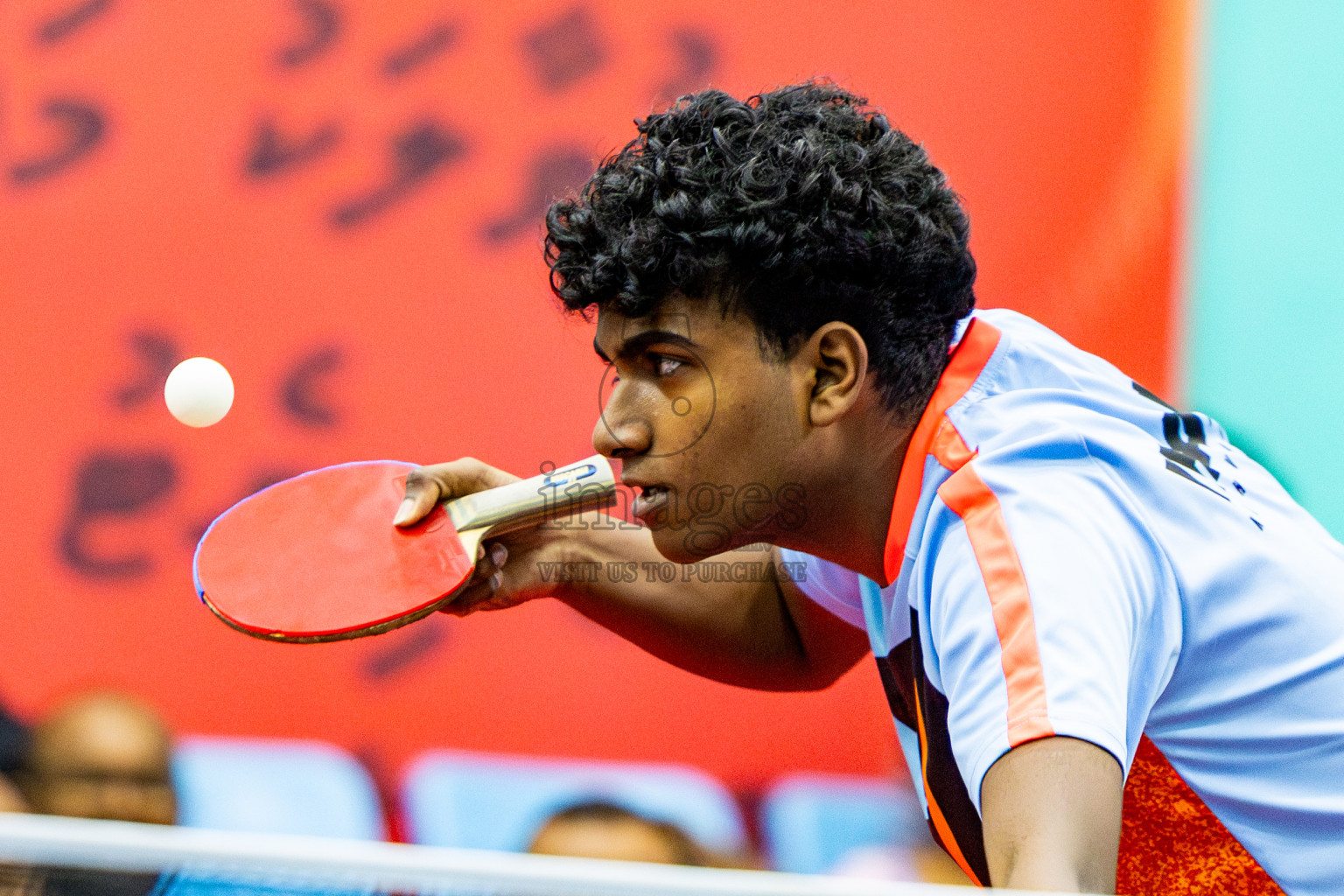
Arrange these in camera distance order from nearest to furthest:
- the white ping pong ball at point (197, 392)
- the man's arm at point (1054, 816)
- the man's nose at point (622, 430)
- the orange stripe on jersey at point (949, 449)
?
1. the man's arm at point (1054, 816)
2. the orange stripe on jersey at point (949, 449)
3. the man's nose at point (622, 430)
4. the white ping pong ball at point (197, 392)

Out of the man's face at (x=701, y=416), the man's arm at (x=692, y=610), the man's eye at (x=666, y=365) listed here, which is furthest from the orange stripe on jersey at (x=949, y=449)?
the man's arm at (x=692, y=610)

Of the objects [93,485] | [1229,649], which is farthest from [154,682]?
[1229,649]

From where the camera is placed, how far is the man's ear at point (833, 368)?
0.96m

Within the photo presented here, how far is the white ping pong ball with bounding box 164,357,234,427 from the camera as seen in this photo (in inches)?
54.3

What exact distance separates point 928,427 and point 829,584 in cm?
36

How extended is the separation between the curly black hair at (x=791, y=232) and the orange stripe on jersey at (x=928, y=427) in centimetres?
2

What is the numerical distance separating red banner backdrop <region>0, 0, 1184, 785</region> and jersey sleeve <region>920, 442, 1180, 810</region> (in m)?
0.90

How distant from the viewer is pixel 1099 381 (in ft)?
3.25

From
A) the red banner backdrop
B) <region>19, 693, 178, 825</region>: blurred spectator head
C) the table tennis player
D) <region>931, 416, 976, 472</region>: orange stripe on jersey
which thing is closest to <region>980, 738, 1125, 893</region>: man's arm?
the table tennis player

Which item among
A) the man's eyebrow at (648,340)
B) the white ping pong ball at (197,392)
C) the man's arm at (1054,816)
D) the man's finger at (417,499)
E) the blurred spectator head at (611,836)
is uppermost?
the white ping pong ball at (197,392)

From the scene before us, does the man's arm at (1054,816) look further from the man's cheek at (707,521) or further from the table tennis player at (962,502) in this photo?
the man's cheek at (707,521)

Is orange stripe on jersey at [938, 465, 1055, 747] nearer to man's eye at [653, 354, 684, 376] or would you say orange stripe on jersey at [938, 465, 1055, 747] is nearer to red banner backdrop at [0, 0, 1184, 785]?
man's eye at [653, 354, 684, 376]

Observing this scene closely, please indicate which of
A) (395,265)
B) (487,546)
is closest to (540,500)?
(487,546)

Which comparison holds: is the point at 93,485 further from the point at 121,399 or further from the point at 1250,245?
the point at 1250,245
